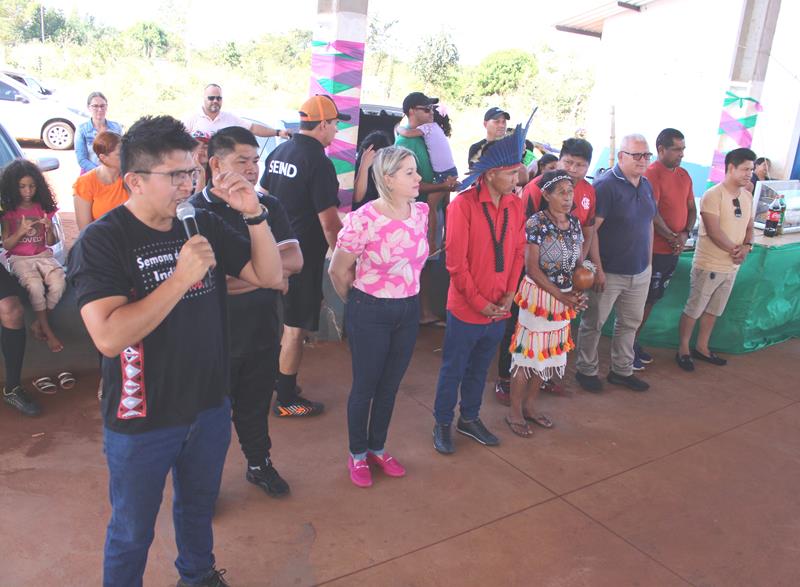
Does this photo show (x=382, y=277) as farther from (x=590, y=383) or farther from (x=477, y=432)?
(x=590, y=383)

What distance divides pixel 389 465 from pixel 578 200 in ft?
7.49

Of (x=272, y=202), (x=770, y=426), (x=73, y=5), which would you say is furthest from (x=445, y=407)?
(x=73, y=5)

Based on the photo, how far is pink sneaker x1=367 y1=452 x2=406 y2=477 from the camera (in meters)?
3.80

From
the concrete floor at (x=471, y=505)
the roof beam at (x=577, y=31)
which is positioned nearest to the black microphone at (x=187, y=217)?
the concrete floor at (x=471, y=505)

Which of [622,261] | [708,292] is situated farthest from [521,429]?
[708,292]

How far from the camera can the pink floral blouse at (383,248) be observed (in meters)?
3.35

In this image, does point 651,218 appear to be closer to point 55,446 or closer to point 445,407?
point 445,407

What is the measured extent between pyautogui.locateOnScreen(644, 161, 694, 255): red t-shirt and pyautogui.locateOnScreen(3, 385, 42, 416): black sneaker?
4778mm

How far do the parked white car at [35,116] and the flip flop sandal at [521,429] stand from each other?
500 inches

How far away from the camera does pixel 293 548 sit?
3.11 m

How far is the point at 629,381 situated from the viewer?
5402 millimetres

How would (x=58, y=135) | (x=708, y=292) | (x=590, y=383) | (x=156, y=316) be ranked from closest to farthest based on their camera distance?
(x=156, y=316) → (x=590, y=383) → (x=708, y=292) → (x=58, y=135)

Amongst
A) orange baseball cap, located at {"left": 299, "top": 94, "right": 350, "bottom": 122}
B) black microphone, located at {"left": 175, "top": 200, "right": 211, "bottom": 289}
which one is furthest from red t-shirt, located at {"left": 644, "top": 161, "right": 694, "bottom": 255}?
black microphone, located at {"left": 175, "top": 200, "right": 211, "bottom": 289}

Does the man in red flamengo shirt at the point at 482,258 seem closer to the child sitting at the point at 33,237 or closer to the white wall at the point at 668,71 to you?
the child sitting at the point at 33,237
